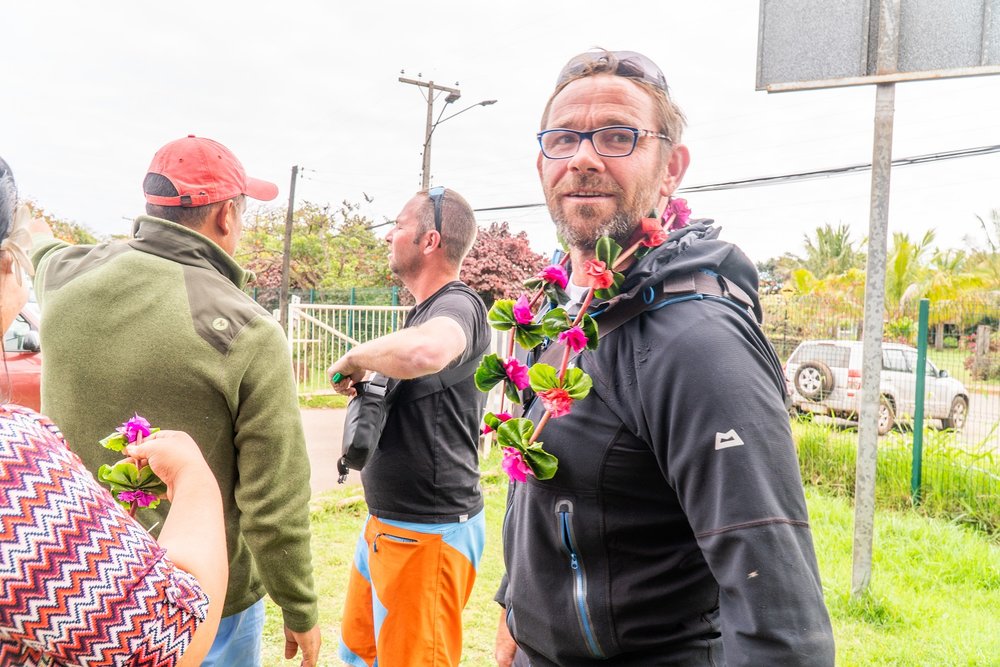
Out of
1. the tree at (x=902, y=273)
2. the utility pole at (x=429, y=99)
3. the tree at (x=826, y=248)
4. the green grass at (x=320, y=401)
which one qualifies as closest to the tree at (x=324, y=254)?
the utility pole at (x=429, y=99)

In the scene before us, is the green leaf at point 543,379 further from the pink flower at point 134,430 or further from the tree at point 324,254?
the tree at point 324,254

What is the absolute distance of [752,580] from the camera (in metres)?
1.14

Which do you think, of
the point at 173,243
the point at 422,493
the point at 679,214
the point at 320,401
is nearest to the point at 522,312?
the point at 679,214

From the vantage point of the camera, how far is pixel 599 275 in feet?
4.71

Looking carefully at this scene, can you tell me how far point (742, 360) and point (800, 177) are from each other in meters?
11.6

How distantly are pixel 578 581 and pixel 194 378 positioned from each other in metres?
1.19

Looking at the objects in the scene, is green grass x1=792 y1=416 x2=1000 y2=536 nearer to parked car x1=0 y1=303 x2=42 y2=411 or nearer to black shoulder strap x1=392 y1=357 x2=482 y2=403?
Answer: black shoulder strap x1=392 y1=357 x2=482 y2=403

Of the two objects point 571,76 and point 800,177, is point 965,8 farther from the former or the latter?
point 800,177

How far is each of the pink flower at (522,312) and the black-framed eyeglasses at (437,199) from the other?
1.58m

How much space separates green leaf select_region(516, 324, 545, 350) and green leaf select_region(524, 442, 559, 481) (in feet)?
0.88

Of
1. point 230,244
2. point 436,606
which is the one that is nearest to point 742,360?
point 230,244

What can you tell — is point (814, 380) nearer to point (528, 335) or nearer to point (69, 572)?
point (528, 335)

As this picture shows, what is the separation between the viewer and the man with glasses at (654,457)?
1.16 meters

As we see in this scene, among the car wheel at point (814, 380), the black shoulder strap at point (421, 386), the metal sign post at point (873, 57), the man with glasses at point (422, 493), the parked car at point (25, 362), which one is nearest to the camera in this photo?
the man with glasses at point (422, 493)
